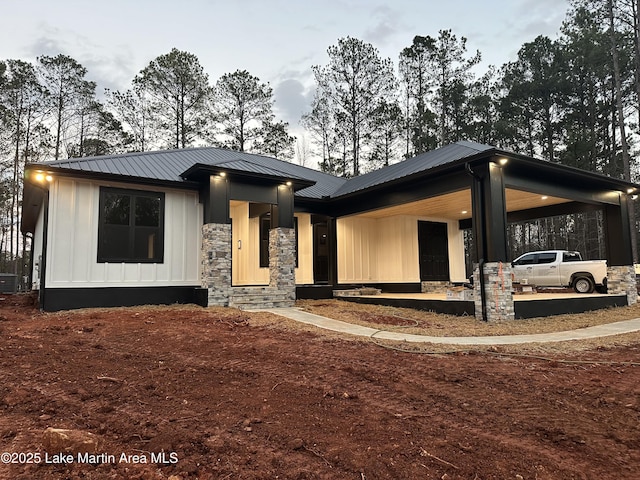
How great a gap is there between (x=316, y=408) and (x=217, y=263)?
709cm

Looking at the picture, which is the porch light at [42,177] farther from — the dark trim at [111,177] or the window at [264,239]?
the window at [264,239]

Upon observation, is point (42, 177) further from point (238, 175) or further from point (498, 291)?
point (498, 291)

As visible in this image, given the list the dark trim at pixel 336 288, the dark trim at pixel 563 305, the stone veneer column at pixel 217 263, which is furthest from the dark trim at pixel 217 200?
the dark trim at pixel 563 305

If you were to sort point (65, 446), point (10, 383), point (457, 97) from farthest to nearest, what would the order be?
point (457, 97) < point (10, 383) < point (65, 446)

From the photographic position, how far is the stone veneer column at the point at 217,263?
958 cm

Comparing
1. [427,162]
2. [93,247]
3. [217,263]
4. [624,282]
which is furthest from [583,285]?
[93,247]

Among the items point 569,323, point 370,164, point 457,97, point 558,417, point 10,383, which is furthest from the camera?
point 370,164

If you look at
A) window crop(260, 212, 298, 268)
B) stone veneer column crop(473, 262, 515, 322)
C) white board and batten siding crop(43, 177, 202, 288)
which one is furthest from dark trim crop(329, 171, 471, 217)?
white board and batten siding crop(43, 177, 202, 288)

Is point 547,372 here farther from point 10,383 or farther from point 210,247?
point 210,247

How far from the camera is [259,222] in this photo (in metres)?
12.5

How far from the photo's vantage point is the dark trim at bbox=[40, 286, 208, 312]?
8914mm

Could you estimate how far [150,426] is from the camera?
8.68ft

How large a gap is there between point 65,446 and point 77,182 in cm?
881

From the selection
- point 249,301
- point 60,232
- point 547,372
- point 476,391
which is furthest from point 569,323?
point 60,232
